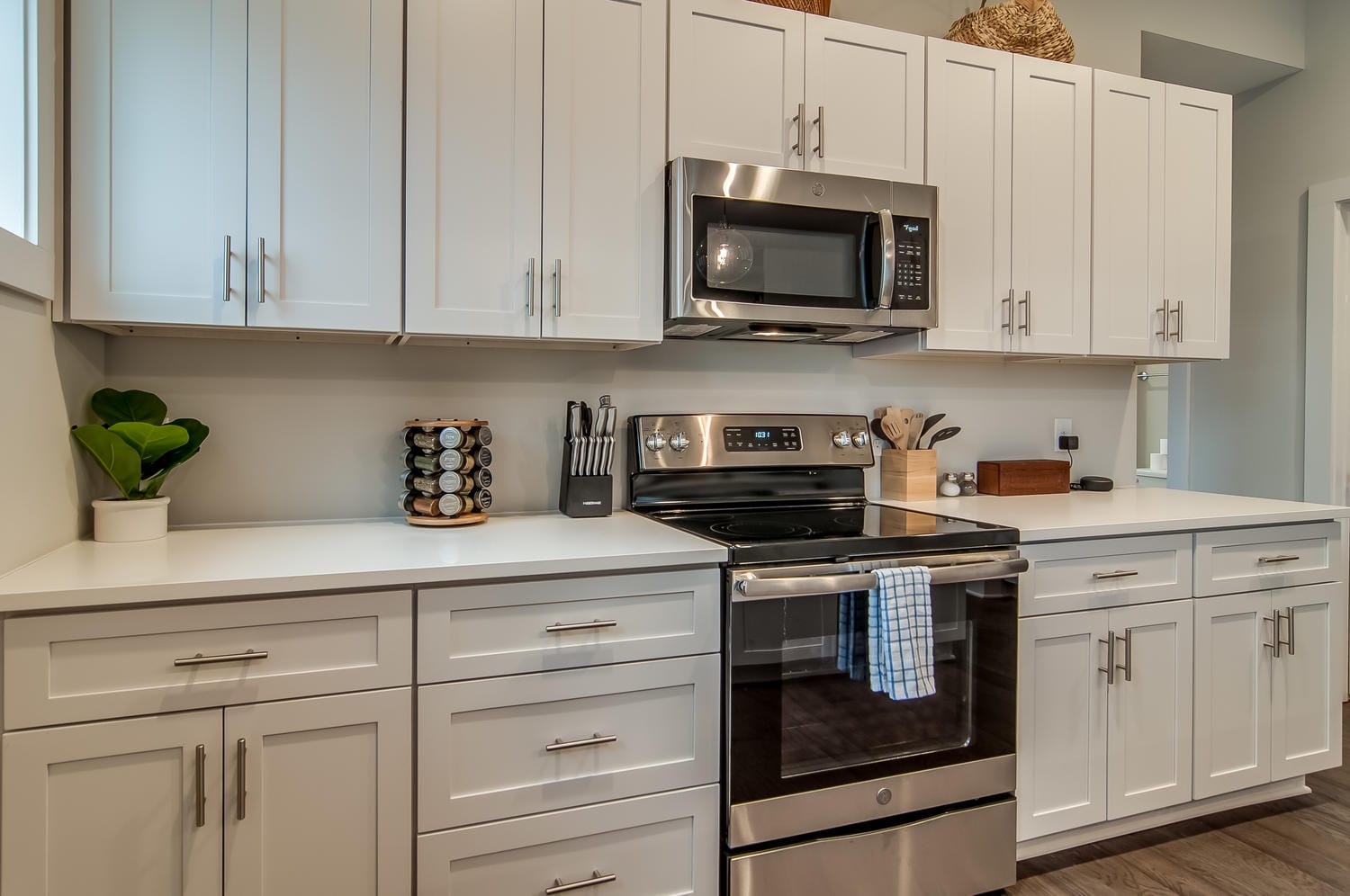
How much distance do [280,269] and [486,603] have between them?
0.87 metres

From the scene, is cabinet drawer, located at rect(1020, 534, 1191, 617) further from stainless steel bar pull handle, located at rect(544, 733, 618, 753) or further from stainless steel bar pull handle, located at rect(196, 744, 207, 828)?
stainless steel bar pull handle, located at rect(196, 744, 207, 828)

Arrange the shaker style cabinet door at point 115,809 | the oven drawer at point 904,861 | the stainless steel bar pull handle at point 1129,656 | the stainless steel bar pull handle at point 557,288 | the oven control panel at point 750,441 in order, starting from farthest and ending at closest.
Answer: the oven control panel at point 750,441 < the stainless steel bar pull handle at point 1129,656 < the stainless steel bar pull handle at point 557,288 < the oven drawer at point 904,861 < the shaker style cabinet door at point 115,809

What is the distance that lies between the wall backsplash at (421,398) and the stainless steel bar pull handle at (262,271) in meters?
0.31

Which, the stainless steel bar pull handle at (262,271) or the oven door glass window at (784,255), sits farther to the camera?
the oven door glass window at (784,255)

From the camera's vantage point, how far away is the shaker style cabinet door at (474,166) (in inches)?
66.6

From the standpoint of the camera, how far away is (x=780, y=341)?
7.68 ft

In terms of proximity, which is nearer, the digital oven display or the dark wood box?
the digital oven display

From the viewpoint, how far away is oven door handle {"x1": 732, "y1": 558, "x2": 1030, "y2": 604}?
1.53 m

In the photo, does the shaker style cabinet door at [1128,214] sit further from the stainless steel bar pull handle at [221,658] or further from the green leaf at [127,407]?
the green leaf at [127,407]

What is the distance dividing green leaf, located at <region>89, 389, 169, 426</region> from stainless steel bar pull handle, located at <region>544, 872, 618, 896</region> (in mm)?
1300

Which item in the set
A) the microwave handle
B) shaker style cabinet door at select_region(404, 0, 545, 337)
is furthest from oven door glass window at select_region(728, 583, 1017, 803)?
shaker style cabinet door at select_region(404, 0, 545, 337)

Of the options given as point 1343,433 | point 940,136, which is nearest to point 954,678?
point 940,136

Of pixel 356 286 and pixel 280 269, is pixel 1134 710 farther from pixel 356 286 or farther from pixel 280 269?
pixel 280 269

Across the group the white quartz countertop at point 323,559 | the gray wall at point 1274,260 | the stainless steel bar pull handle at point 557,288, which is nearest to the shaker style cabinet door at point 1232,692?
the gray wall at point 1274,260
